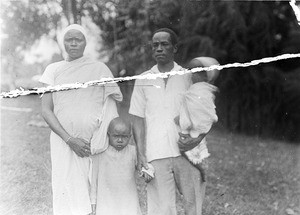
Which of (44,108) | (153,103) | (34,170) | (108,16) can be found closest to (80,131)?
(44,108)

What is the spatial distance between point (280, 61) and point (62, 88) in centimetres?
191

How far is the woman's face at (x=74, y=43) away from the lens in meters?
2.12

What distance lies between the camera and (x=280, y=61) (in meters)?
3.40

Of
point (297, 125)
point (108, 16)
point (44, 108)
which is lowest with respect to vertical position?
point (297, 125)

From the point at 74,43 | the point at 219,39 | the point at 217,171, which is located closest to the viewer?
the point at 74,43

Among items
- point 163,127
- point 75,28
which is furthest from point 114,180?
point 75,28

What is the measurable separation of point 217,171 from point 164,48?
5.02ft

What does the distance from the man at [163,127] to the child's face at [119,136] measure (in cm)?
5

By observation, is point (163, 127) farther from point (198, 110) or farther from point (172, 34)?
point (172, 34)

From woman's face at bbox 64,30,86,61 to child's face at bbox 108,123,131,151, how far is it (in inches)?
15.4

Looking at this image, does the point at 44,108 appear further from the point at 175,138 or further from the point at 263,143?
the point at 263,143

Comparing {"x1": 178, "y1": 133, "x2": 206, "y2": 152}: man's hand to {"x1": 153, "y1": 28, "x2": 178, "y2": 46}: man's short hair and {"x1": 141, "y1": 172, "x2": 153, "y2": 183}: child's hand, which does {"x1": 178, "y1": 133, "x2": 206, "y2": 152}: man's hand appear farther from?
{"x1": 153, "y1": 28, "x2": 178, "y2": 46}: man's short hair

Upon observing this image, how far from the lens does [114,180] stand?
2.19 meters

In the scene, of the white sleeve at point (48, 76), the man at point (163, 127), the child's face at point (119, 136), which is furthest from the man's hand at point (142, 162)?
the white sleeve at point (48, 76)
